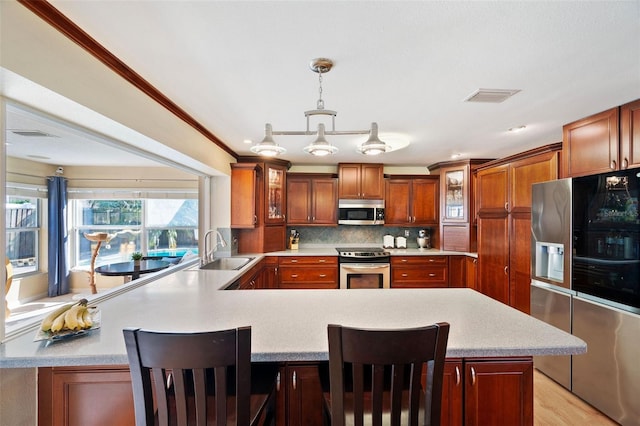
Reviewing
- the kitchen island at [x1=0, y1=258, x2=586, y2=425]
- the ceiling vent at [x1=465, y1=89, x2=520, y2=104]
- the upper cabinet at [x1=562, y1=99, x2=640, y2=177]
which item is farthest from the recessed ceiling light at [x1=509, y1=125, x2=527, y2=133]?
the kitchen island at [x1=0, y1=258, x2=586, y2=425]

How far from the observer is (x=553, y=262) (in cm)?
255

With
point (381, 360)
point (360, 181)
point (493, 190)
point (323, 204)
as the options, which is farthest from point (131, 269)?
point (493, 190)

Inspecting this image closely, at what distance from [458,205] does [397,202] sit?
945 mm

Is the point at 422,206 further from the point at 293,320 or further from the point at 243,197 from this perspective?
the point at 293,320

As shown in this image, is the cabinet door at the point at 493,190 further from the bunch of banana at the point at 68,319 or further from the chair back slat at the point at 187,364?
the bunch of banana at the point at 68,319

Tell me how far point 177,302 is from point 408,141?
285 cm

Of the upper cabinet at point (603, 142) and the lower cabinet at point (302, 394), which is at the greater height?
the upper cabinet at point (603, 142)

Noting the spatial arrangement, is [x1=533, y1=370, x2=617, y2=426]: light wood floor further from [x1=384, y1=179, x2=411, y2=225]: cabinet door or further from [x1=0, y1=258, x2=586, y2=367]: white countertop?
[x1=384, y1=179, x2=411, y2=225]: cabinet door

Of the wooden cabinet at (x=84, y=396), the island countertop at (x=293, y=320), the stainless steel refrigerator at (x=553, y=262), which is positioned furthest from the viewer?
the stainless steel refrigerator at (x=553, y=262)

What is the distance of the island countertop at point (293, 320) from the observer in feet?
3.82

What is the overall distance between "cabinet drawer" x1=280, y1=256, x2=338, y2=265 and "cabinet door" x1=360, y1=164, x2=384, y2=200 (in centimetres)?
121

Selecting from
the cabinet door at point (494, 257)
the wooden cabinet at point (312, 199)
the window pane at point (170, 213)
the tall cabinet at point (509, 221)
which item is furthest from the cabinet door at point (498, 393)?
the window pane at point (170, 213)

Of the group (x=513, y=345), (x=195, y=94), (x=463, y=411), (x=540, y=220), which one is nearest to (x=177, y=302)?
(x=195, y=94)

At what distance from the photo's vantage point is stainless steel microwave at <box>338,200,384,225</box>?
15.8 ft
